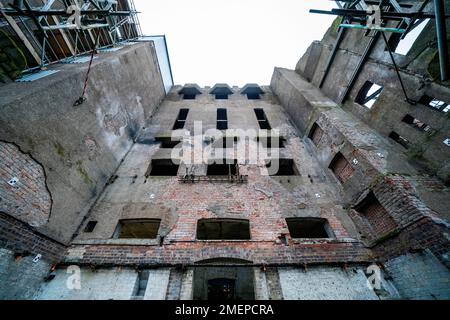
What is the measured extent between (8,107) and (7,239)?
104 inches

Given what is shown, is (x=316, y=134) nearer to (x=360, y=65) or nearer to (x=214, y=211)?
(x=360, y=65)

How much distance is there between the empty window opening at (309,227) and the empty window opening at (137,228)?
4.45 meters

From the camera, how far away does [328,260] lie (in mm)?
4605

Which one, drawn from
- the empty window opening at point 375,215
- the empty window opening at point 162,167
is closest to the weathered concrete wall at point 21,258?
the empty window opening at point 162,167

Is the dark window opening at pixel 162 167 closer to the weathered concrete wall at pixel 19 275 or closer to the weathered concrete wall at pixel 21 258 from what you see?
the weathered concrete wall at pixel 21 258

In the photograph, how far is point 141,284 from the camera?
14.2 feet

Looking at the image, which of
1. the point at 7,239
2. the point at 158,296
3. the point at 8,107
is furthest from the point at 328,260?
the point at 8,107

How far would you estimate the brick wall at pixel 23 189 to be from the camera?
11.9ft

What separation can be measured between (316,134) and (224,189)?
4985mm

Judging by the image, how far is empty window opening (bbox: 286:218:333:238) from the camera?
5.66 meters

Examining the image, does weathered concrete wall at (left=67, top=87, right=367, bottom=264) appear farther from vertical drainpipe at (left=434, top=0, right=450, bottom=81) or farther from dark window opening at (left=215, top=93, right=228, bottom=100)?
dark window opening at (left=215, top=93, right=228, bottom=100)

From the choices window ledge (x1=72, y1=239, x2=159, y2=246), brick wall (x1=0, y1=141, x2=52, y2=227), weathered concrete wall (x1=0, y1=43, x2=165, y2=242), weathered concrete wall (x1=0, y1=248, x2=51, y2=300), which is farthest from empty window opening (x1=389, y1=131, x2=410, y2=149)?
weathered concrete wall (x1=0, y1=248, x2=51, y2=300)

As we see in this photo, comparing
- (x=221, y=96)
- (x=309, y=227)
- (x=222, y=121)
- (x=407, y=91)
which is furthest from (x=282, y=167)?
(x=221, y=96)

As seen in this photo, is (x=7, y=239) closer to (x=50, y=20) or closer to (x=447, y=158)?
(x=50, y=20)
